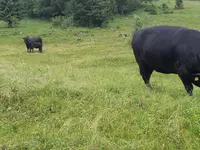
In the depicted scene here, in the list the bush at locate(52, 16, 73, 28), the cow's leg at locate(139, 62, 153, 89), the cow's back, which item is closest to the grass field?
the cow's back

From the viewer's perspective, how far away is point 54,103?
26.7ft

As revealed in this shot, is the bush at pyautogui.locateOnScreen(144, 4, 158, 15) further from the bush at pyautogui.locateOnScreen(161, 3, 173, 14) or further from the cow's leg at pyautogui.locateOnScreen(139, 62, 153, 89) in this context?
the cow's leg at pyautogui.locateOnScreen(139, 62, 153, 89)

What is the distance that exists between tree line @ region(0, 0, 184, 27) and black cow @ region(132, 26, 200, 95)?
48.9 m

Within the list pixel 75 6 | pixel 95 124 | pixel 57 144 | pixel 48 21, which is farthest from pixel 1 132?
pixel 48 21

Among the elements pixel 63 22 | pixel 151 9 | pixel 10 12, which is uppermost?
pixel 10 12

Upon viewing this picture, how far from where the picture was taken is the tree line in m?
58.3

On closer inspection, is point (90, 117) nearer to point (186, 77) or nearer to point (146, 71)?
point (186, 77)

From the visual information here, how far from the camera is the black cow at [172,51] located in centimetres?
916

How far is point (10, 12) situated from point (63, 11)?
12.5 m

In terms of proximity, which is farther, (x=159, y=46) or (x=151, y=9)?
(x=151, y=9)

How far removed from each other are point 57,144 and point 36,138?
50 cm

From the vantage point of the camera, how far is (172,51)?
966cm

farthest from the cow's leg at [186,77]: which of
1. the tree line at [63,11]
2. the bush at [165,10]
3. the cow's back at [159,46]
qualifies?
the bush at [165,10]

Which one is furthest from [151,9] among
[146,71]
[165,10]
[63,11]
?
[146,71]
